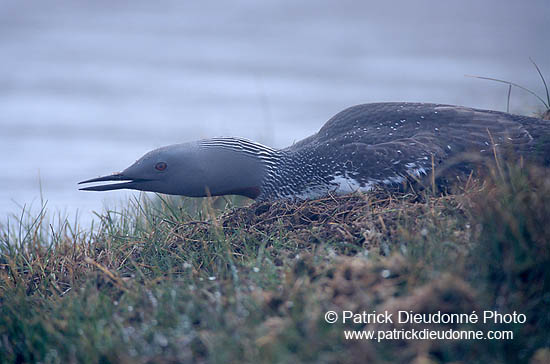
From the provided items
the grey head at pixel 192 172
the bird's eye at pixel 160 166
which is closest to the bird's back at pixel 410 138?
the grey head at pixel 192 172

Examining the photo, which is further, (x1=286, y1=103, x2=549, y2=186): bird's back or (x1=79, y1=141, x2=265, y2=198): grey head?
(x1=79, y1=141, x2=265, y2=198): grey head

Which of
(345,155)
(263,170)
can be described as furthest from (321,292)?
(263,170)

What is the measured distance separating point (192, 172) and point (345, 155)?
1075 millimetres

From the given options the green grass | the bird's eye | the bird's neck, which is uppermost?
the bird's eye

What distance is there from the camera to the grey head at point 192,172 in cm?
397

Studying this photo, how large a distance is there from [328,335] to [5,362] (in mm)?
1323

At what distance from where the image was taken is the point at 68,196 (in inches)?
290

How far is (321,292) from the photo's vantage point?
2.18m

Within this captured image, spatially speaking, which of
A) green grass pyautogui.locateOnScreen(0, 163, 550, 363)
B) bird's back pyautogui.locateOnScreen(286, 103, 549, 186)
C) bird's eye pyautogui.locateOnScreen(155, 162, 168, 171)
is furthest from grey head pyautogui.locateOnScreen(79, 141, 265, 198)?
green grass pyautogui.locateOnScreen(0, 163, 550, 363)

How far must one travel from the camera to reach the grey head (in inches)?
156

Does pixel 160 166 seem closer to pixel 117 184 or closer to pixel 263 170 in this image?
pixel 117 184

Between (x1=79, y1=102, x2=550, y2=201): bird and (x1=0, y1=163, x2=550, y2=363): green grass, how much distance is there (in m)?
0.58

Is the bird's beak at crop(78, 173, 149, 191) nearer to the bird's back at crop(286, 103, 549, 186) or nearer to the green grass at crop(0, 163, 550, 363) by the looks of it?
the green grass at crop(0, 163, 550, 363)

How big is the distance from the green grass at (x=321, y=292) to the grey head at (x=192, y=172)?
89 cm
